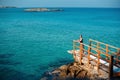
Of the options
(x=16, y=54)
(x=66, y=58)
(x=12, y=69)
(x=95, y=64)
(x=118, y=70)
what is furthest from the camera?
(x=16, y=54)

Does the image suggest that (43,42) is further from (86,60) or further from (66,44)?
(86,60)

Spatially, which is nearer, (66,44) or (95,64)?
(95,64)

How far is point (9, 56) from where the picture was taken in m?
23.6

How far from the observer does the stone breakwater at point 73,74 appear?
48.2ft

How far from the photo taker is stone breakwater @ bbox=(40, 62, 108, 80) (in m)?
14.7

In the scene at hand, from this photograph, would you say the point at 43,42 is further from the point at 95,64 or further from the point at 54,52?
the point at 95,64

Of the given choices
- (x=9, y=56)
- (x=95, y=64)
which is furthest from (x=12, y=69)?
(x=95, y=64)

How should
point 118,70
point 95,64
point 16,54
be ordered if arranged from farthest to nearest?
point 16,54 → point 95,64 → point 118,70

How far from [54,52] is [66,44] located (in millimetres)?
5160

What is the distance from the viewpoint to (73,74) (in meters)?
15.6

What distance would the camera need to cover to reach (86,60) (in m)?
16.3

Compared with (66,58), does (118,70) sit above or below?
above

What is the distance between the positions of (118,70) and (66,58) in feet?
31.2

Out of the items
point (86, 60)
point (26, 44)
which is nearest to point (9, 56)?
point (26, 44)
